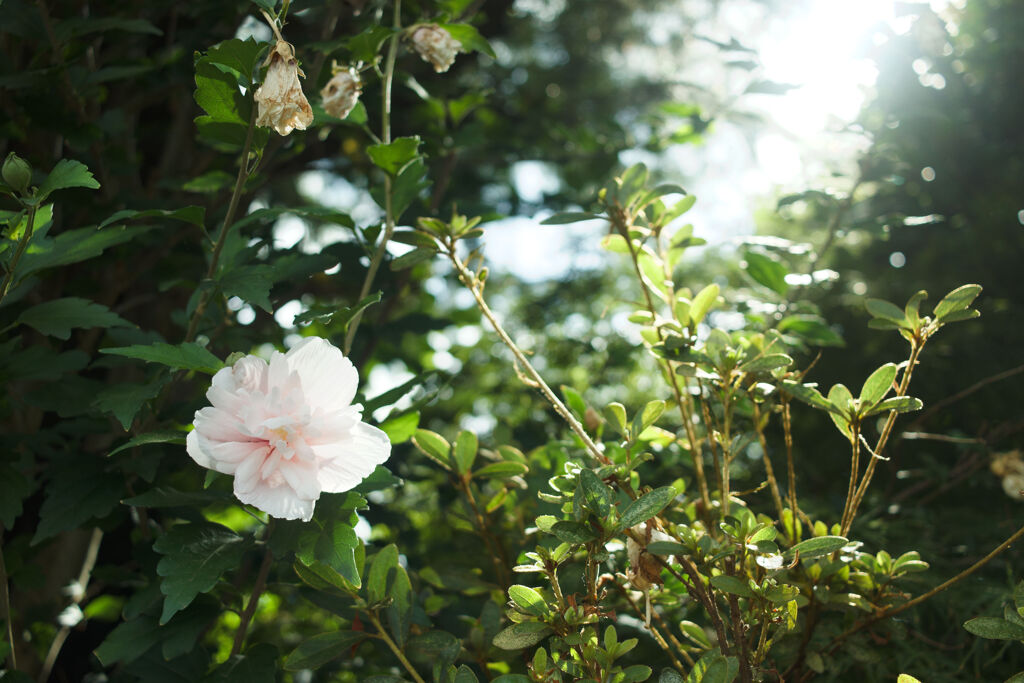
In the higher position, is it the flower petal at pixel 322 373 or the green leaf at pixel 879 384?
the green leaf at pixel 879 384

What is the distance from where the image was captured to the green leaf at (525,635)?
0.69m

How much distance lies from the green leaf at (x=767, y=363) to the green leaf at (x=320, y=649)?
49 cm

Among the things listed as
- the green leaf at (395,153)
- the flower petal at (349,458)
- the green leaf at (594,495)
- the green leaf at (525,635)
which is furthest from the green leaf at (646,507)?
the green leaf at (395,153)

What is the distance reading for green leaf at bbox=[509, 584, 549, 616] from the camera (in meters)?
0.69

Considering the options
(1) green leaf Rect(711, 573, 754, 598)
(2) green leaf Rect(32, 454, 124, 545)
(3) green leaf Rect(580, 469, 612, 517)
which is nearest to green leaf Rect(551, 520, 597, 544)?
(3) green leaf Rect(580, 469, 612, 517)

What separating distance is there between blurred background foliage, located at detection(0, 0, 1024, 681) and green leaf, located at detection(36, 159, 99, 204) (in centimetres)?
19

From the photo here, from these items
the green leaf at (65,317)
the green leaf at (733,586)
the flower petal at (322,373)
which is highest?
the flower petal at (322,373)

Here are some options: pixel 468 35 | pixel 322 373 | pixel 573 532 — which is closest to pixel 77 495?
pixel 322 373

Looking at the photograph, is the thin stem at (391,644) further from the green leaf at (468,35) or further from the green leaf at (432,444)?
the green leaf at (468,35)

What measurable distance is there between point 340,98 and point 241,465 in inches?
18.9

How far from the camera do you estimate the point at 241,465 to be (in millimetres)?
679

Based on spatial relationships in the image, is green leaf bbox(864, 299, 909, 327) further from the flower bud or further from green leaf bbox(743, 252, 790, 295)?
the flower bud

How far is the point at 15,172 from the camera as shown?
684mm

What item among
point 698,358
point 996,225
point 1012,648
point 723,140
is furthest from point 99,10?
point 723,140
